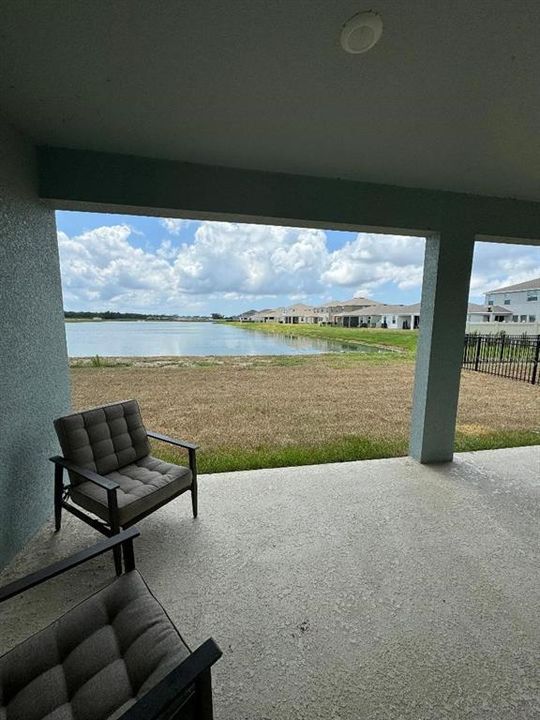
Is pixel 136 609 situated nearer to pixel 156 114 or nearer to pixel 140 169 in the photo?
pixel 156 114

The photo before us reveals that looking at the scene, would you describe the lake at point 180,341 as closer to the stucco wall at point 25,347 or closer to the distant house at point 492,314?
the stucco wall at point 25,347

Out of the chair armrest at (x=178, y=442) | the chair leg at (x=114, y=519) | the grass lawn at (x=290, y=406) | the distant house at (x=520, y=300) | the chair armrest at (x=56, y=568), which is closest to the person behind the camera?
the chair armrest at (x=56, y=568)

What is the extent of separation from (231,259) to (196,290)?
1058 mm

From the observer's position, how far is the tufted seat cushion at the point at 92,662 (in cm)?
84

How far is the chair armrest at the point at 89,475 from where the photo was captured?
5.62 feet

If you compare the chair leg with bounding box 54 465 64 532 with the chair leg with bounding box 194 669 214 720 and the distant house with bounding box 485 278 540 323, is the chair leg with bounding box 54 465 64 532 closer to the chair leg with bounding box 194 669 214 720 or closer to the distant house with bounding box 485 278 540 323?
the chair leg with bounding box 194 669 214 720

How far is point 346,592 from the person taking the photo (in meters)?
1.66

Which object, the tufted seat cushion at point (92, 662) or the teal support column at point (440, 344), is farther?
the teal support column at point (440, 344)

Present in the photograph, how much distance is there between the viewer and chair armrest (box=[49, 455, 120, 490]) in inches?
67.4

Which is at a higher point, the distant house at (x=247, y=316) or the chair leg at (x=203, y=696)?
the distant house at (x=247, y=316)

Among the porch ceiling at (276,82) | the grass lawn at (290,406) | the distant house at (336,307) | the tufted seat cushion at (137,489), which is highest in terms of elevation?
the porch ceiling at (276,82)

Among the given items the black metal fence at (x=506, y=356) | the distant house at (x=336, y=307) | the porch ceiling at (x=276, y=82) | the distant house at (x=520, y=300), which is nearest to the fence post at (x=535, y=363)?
the black metal fence at (x=506, y=356)

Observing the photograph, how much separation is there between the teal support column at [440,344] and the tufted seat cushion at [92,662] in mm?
2806

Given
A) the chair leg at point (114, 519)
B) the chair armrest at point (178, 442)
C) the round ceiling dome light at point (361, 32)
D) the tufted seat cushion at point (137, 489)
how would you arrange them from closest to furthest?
1. the round ceiling dome light at point (361, 32)
2. the chair leg at point (114, 519)
3. the tufted seat cushion at point (137, 489)
4. the chair armrest at point (178, 442)
